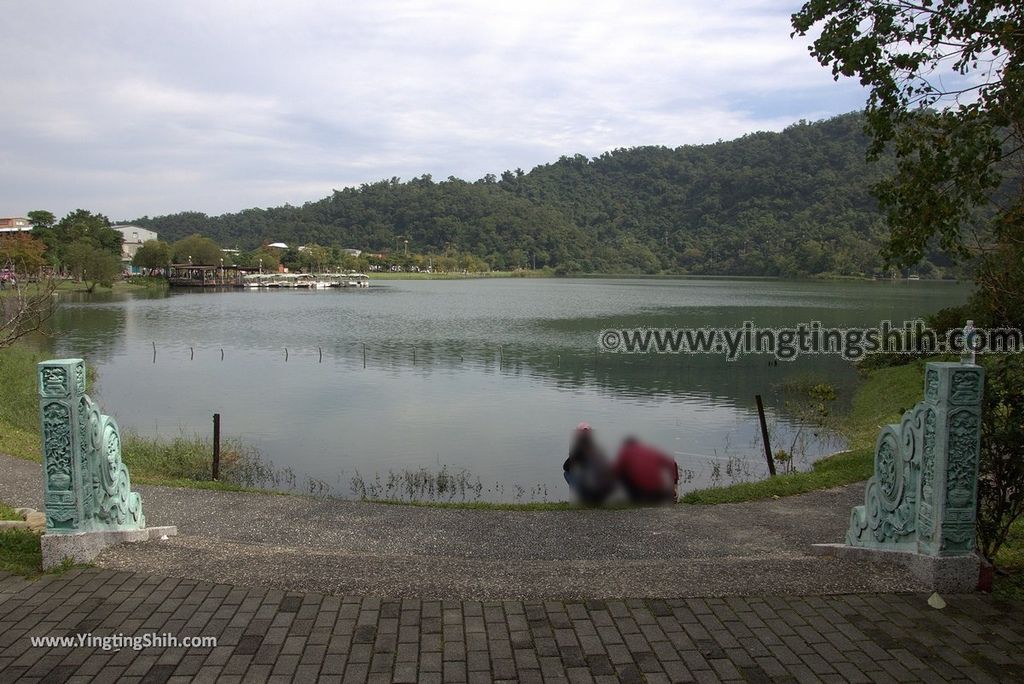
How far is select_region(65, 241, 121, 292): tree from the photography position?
68625mm

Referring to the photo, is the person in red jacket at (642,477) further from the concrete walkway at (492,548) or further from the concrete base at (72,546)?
the concrete base at (72,546)

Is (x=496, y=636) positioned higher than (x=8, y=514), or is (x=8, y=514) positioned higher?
(x=496, y=636)

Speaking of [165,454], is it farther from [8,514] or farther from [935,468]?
[935,468]

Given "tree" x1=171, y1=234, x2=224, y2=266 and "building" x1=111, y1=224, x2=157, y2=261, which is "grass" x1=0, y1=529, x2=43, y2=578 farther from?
"building" x1=111, y1=224, x2=157, y2=261

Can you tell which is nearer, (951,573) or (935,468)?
(935,468)

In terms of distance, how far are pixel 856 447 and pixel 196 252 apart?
108 metres

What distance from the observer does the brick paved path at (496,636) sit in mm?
3693

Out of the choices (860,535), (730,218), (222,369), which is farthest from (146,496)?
(730,218)

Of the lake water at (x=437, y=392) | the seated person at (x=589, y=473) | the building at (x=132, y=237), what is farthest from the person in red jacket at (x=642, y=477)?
the building at (x=132, y=237)

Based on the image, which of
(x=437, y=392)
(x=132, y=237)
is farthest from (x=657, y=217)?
(x=437, y=392)

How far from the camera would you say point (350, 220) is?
600 feet

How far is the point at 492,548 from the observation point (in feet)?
21.7

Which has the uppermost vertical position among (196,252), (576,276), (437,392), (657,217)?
(657,217)

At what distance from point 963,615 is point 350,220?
611ft
